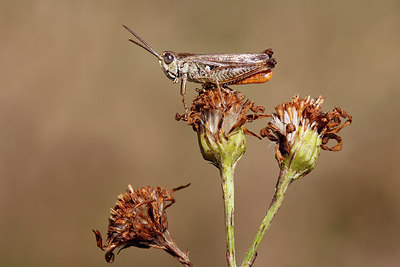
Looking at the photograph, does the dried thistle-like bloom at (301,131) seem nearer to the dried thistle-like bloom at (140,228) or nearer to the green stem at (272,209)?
the green stem at (272,209)

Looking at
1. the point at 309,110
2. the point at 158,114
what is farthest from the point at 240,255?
the point at 309,110

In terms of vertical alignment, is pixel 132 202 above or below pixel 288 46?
below

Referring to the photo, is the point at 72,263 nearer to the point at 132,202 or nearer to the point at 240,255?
the point at 240,255

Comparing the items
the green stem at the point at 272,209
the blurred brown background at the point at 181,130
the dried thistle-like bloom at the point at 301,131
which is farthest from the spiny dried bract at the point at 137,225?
the blurred brown background at the point at 181,130

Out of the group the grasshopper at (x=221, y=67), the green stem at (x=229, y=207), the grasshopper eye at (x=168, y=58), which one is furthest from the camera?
the grasshopper eye at (x=168, y=58)

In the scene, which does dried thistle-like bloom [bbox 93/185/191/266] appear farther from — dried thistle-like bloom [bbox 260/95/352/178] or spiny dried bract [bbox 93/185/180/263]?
dried thistle-like bloom [bbox 260/95/352/178]

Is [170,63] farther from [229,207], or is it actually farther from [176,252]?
[176,252]

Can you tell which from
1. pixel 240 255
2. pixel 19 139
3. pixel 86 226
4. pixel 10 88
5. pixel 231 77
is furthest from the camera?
pixel 10 88
